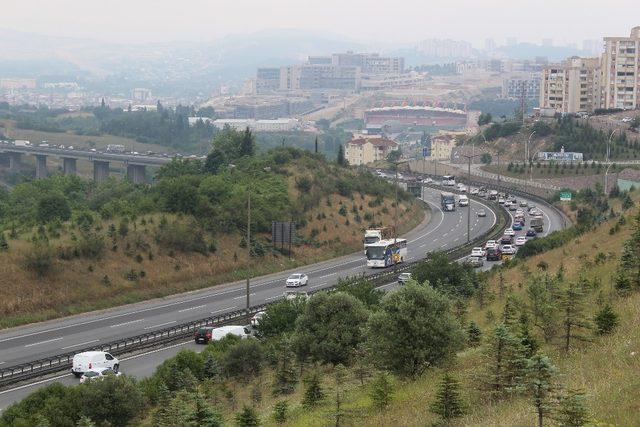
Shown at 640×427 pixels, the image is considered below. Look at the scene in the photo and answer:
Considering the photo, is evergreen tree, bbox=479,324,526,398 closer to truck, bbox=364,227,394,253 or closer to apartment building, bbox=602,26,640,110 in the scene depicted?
truck, bbox=364,227,394,253

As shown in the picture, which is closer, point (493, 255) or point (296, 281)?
point (296, 281)

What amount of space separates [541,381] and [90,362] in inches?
776

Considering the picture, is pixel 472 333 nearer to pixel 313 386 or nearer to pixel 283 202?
pixel 313 386

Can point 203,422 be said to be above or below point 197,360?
above

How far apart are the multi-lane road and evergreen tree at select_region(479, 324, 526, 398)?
14.3 meters

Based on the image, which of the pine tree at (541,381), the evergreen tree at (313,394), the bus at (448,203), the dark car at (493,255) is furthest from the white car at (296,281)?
the bus at (448,203)

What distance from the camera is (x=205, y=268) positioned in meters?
55.6

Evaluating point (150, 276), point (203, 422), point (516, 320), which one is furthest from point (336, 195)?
point (203, 422)

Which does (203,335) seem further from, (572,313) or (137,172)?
(137,172)

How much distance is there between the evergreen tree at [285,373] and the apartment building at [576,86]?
11288 cm

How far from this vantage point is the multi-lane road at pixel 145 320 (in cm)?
3444

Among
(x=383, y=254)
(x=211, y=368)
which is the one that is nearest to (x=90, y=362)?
(x=211, y=368)

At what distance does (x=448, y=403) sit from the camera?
1716 centimetres

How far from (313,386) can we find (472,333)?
4556 millimetres
